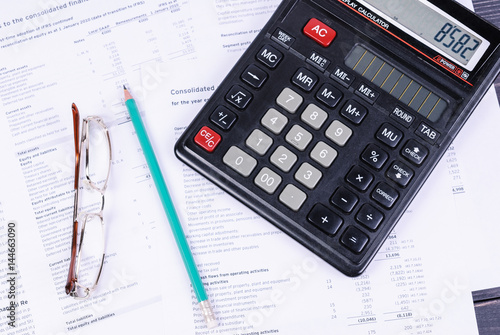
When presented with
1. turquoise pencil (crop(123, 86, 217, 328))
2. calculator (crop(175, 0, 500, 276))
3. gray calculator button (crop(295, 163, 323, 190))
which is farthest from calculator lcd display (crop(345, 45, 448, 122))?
turquoise pencil (crop(123, 86, 217, 328))

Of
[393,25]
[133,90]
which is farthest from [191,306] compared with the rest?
[393,25]

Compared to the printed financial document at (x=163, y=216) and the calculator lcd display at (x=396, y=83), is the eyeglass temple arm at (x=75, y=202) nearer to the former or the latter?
the printed financial document at (x=163, y=216)

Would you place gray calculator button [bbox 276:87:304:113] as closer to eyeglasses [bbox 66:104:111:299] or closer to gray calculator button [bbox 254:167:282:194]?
gray calculator button [bbox 254:167:282:194]

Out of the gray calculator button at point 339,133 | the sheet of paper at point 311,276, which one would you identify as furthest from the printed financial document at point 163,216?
the gray calculator button at point 339,133

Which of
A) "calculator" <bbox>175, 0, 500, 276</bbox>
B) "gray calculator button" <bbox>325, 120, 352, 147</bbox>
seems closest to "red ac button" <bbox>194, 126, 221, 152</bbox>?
"calculator" <bbox>175, 0, 500, 276</bbox>

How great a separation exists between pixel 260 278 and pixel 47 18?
373 mm

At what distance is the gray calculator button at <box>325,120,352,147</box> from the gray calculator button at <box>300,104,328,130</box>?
1 centimetres

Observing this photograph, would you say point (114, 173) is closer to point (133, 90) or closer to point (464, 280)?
point (133, 90)

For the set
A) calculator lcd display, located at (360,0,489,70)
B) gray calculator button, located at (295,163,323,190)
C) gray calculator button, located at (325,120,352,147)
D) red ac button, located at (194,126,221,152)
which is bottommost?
red ac button, located at (194,126,221,152)

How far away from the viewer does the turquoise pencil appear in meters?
0.53

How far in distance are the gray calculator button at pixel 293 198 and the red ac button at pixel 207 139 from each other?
8 centimetres

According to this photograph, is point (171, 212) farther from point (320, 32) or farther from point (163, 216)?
point (320, 32)

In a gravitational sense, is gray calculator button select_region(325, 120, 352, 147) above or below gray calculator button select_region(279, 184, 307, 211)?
above

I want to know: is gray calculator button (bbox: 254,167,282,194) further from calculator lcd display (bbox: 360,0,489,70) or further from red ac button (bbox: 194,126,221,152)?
calculator lcd display (bbox: 360,0,489,70)
